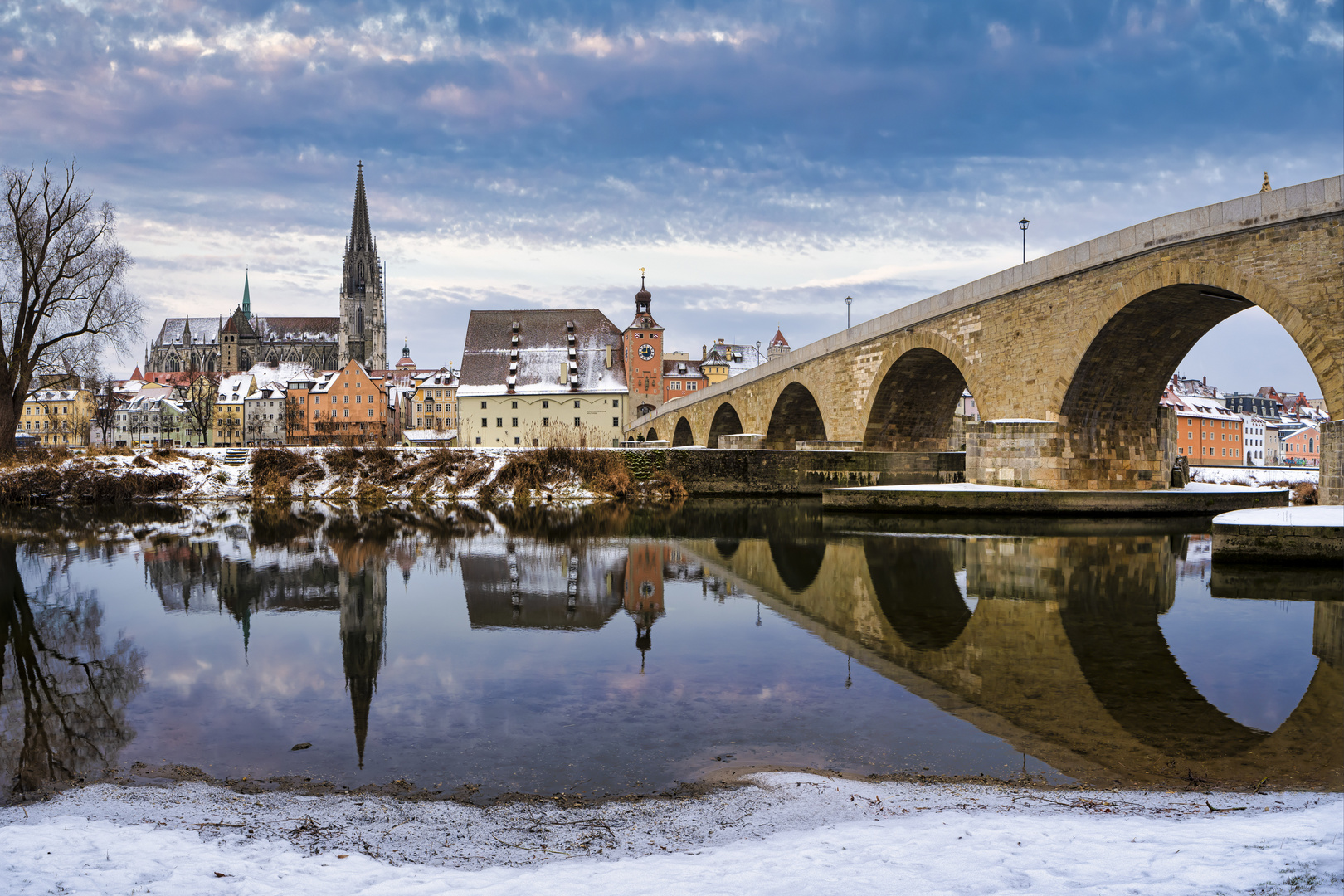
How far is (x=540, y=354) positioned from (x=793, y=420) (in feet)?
98.6

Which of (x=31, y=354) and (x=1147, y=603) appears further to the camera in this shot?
(x=31, y=354)

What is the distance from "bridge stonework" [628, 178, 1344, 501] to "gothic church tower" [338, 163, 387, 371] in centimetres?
10016

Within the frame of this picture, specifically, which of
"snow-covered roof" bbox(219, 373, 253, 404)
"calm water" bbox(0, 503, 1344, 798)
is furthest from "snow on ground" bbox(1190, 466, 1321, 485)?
"snow-covered roof" bbox(219, 373, 253, 404)

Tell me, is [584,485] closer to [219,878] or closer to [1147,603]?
[1147,603]

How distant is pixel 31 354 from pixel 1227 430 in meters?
83.4

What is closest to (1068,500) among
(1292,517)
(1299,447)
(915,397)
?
(1292,517)

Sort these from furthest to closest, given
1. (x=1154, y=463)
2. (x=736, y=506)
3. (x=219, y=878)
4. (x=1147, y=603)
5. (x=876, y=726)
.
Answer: (x=736, y=506) < (x=1154, y=463) < (x=1147, y=603) < (x=876, y=726) < (x=219, y=878)

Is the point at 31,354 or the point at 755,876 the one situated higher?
the point at 31,354

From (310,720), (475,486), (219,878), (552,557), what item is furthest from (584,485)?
(219,878)

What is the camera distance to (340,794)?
169 inches

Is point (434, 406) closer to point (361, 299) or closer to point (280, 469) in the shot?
point (361, 299)

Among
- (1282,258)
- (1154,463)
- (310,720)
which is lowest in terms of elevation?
(310,720)

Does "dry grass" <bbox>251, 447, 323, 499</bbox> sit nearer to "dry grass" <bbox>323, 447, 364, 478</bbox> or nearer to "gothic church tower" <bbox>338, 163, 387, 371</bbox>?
"dry grass" <bbox>323, 447, 364, 478</bbox>

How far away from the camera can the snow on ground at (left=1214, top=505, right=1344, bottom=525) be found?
1170 cm
